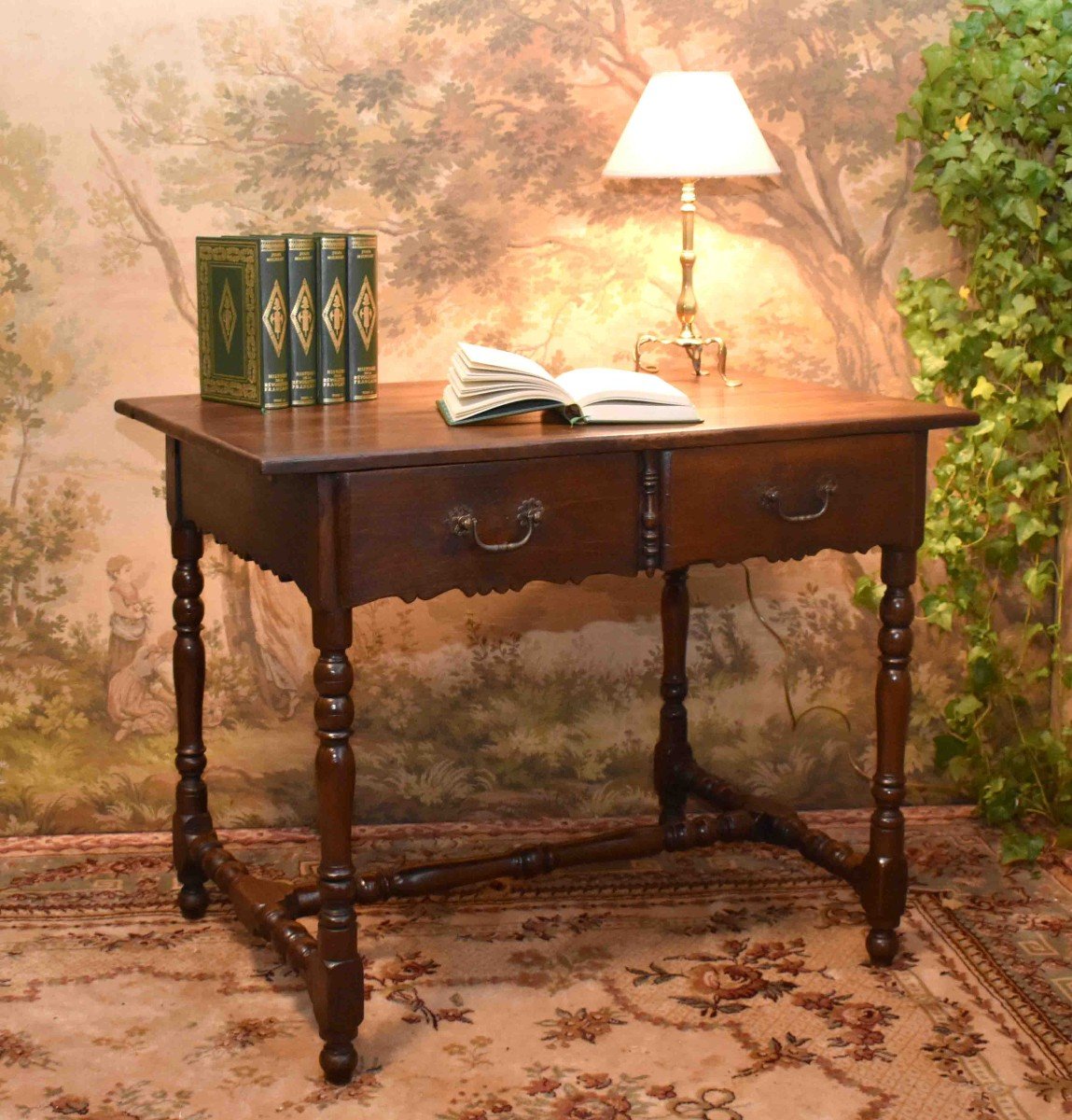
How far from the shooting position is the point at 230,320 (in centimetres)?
264

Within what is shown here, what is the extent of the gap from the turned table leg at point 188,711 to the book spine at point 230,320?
0.30 metres

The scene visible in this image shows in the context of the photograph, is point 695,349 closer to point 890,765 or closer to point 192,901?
point 890,765

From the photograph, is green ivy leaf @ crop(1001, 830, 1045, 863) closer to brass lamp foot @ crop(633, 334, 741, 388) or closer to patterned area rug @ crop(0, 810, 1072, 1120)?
patterned area rug @ crop(0, 810, 1072, 1120)

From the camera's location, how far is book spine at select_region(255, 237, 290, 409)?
8.38 ft

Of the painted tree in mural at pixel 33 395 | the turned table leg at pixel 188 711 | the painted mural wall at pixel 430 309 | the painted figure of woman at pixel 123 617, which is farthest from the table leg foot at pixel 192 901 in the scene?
the painted tree in mural at pixel 33 395

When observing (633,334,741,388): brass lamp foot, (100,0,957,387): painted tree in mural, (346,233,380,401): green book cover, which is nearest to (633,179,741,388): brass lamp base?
(633,334,741,388): brass lamp foot

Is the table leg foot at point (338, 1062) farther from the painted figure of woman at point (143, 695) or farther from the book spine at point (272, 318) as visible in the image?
the painted figure of woman at point (143, 695)

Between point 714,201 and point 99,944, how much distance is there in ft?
6.39

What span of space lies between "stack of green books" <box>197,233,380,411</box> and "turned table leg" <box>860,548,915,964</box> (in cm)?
100

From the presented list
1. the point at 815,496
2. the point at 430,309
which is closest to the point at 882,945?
the point at 815,496

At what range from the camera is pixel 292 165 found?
313 centimetres

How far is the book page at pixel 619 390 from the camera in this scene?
243cm

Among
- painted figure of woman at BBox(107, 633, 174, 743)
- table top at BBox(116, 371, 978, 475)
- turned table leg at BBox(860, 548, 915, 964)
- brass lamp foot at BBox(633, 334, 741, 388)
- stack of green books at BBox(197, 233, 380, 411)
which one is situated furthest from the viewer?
painted figure of woman at BBox(107, 633, 174, 743)

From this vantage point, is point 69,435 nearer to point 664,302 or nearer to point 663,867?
point 664,302
